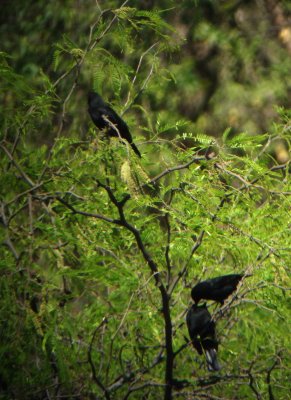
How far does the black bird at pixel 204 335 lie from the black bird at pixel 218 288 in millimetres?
80

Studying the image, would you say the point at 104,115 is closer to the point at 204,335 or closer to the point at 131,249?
the point at 131,249

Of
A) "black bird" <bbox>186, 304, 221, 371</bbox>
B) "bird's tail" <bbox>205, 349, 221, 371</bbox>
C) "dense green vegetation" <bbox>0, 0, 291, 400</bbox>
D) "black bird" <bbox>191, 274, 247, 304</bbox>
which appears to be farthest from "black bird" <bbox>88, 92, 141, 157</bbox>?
"bird's tail" <bbox>205, 349, 221, 371</bbox>

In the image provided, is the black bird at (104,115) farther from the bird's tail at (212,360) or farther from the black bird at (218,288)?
the bird's tail at (212,360)

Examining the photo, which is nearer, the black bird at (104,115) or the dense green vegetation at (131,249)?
the dense green vegetation at (131,249)

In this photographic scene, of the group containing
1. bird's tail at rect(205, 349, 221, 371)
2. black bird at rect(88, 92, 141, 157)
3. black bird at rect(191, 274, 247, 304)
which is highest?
black bird at rect(88, 92, 141, 157)

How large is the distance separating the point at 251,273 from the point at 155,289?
71 centimetres

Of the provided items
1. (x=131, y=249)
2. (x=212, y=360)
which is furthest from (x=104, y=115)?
(x=212, y=360)

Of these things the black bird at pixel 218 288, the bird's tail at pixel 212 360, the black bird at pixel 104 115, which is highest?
the black bird at pixel 104 115

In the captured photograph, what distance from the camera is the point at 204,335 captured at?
301 cm

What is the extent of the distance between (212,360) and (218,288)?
0.30m

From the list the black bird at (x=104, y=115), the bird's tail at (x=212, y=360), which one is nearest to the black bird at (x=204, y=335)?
the bird's tail at (x=212, y=360)

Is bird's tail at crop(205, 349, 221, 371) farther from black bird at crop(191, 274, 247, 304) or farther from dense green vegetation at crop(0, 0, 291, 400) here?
black bird at crop(191, 274, 247, 304)

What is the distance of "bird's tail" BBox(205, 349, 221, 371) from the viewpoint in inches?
118

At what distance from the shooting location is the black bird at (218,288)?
2.99 metres
